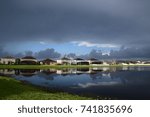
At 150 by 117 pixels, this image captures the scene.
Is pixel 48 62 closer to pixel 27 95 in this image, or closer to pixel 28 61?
pixel 28 61

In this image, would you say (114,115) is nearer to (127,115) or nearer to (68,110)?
(127,115)

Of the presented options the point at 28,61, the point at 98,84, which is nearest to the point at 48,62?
the point at 28,61

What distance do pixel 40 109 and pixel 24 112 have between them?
87cm

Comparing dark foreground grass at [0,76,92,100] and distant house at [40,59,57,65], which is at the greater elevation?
distant house at [40,59,57,65]

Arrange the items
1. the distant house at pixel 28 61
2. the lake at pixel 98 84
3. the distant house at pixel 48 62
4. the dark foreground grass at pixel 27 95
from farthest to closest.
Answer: the distant house at pixel 48 62, the distant house at pixel 28 61, the lake at pixel 98 84, the dark foreground grass at pixel 27 95

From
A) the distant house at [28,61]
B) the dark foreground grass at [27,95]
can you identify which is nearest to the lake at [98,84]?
the dark foreground grass at [27,95]

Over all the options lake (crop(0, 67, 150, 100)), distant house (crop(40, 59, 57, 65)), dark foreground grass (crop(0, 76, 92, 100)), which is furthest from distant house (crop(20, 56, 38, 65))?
dark foreground grass (crop(0, 76, 92, 100))

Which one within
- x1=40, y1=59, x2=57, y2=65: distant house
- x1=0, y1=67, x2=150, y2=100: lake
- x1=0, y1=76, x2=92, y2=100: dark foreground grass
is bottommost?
x1=0, y1=67, x2=150, y2=100: lake

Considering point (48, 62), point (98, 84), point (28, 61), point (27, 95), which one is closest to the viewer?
point (27, 95)

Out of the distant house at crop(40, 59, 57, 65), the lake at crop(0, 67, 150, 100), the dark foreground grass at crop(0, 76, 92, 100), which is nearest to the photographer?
the dark foreground grass at crop(0, 76, 92, 100)

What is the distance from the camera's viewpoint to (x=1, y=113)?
1424 cm

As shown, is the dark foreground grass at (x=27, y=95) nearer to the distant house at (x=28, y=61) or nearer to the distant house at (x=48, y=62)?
the distant house at (x=28, y=61)

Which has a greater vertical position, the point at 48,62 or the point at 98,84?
the point at 48,62

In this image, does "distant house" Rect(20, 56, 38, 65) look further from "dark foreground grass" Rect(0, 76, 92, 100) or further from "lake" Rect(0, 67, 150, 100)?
"dark foreground grass" Rect(0, 76, 92, 100)
